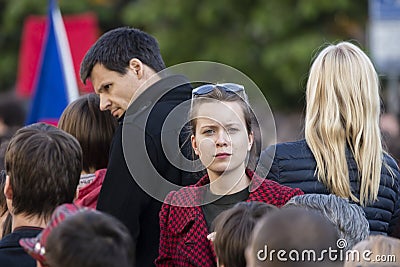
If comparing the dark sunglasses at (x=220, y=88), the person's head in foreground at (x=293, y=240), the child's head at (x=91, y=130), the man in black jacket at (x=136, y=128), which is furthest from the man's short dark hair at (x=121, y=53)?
the person's head in foreground at (x=293, y=240)

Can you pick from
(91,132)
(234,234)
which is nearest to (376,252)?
(234,234)

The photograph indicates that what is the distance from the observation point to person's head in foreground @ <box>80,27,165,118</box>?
5203 millimetres

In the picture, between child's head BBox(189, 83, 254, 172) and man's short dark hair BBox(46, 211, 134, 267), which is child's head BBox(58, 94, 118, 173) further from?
man's short dark hair BBox(46, 211, 134, 267)

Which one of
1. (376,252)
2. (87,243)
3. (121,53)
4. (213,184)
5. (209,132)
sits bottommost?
(376,252)

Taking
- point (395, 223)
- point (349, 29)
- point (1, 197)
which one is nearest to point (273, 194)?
point (395, 223)

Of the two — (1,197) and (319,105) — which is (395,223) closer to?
(319,105)

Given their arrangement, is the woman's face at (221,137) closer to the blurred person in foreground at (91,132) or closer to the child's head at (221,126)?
the child's head at (221,126)

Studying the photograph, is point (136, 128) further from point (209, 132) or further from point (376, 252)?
point (376, 252)

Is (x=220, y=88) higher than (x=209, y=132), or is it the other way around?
(x=220, y=88)

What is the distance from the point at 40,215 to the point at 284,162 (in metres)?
1.17

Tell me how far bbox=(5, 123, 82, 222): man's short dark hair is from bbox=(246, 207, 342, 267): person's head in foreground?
3.65 ft

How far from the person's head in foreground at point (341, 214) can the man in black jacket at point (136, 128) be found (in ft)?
2.36

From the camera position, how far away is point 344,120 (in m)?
4.94

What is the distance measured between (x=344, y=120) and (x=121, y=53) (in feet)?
3.69
